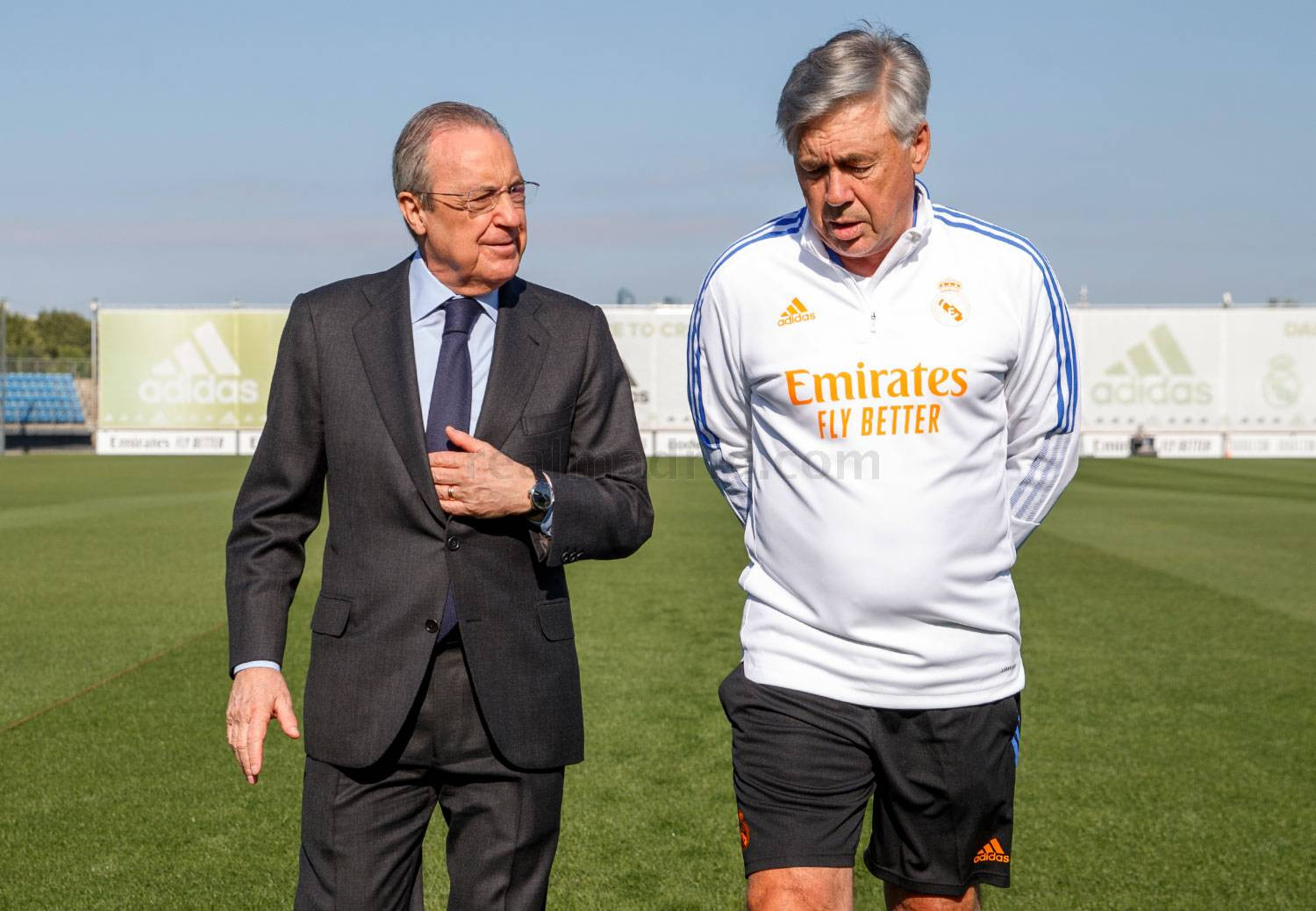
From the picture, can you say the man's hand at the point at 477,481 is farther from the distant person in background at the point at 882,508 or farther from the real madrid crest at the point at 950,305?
the real madrid crest at the point at 950,305

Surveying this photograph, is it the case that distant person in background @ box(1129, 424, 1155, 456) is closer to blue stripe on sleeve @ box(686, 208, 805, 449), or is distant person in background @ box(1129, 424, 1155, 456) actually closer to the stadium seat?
blue stripe on sleeve @ box(686, 208, 805, 449)

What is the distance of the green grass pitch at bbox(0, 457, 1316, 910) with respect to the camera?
14.9 ft

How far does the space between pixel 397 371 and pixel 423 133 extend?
48cm

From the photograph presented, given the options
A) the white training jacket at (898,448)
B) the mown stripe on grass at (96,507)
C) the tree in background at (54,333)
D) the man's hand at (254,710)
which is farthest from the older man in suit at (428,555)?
the tree in background at (54,333)

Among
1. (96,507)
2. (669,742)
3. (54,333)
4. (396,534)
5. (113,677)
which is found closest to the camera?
(396,534)

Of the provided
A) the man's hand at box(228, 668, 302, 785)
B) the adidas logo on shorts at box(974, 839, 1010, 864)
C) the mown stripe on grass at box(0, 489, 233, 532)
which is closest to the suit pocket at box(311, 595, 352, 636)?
the man's hand at box(228, 668, 302, 785)

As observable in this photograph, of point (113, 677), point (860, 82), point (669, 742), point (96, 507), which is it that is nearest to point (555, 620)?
point (860, 82)

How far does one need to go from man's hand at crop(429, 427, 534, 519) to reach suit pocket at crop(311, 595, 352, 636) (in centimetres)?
31

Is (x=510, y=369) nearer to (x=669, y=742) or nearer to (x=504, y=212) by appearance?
(x=504, y=212)

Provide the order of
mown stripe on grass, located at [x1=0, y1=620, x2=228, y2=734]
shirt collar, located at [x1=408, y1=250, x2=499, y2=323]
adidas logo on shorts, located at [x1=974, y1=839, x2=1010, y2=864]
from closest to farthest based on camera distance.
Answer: shirt collar, located at [x1=408, y1=250, x2=499, y2=323] → adidas logo on shorts, located at [x1=974, y1=839, x2=1010, y2=864] → mown stripe on grass, located at [x1=0, y1=620, x2=228, y2=734]

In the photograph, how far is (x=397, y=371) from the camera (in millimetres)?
2621

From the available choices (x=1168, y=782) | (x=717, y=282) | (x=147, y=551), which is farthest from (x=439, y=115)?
(x=147, y=551)

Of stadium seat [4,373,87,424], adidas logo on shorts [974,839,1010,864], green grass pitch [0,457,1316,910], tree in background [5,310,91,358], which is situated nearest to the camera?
adidas logo on shorts [974,839,1010,864]

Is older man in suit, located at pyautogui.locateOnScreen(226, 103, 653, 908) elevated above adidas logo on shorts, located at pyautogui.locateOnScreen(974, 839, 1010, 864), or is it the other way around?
older man in suit, located at pyautogui.locateOnScreen(226, 103, 653, 908)
